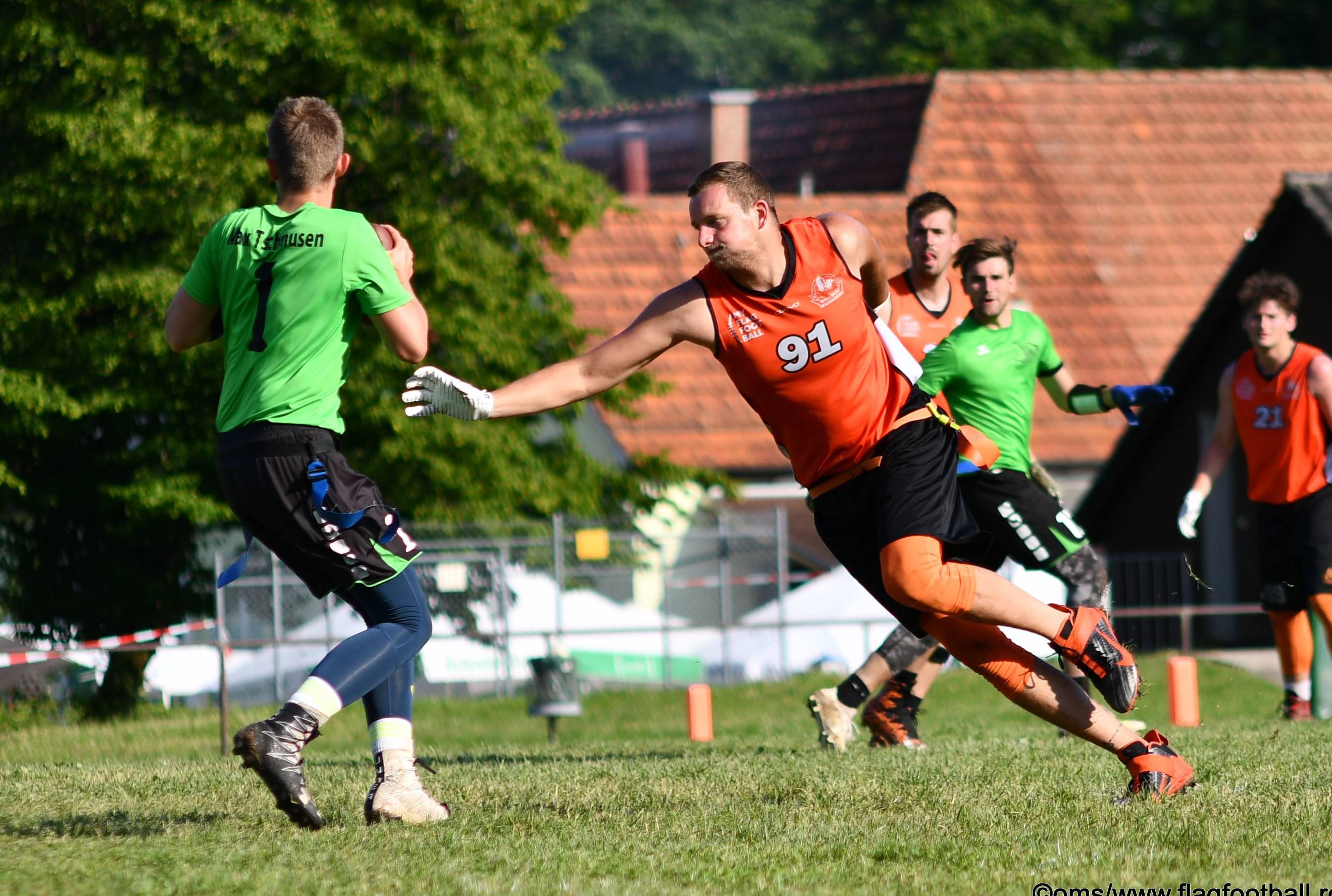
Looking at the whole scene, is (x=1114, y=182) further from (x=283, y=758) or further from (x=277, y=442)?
(x=283, y=758)

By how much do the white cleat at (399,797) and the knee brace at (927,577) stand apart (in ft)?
5.36

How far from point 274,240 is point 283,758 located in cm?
159

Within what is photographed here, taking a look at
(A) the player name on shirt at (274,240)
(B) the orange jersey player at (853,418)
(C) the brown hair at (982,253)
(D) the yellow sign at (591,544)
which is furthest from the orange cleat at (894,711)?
(D) the yellow sign at (591,544)

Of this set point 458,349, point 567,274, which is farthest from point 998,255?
point 567,274

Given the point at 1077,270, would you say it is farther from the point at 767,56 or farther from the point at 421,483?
the point at 767,56

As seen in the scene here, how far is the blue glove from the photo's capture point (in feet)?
24.7

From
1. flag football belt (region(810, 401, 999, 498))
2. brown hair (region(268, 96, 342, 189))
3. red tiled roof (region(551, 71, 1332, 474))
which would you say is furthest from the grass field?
red tiled roof (region(551, 71, 1332, 474))

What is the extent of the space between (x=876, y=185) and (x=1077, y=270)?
25.2ft

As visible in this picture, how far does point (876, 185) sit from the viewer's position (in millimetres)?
40344

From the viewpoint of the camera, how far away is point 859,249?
598cm

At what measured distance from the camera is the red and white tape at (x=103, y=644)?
12.8 metres

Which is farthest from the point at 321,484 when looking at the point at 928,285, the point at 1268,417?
the point at 1268,417

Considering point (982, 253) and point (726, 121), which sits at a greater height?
point (726, 121)

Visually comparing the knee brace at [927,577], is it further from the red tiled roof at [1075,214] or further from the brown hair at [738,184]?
the red tiled roof at [1075,214]
